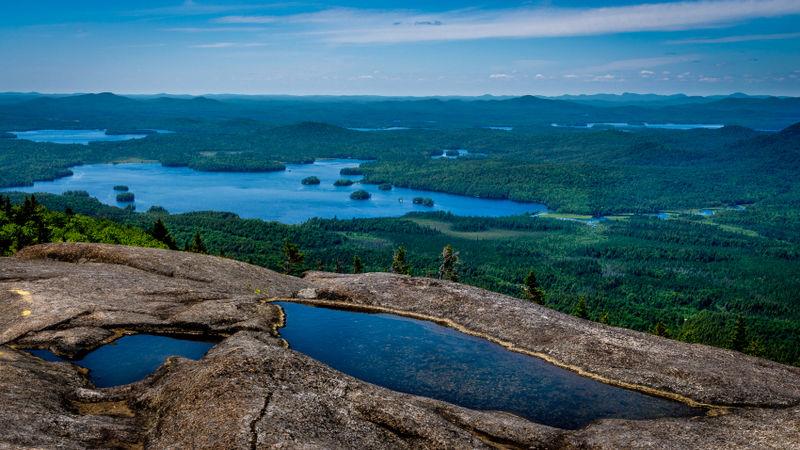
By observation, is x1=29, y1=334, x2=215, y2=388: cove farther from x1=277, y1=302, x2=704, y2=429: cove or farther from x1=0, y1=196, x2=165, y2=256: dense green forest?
x1=0, y1=196, x2=165, y2=256: dense green forest

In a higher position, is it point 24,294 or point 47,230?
point 24,294

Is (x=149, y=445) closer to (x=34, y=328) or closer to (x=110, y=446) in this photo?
(x=110, y=446)

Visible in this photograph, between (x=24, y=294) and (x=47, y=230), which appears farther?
(x=47, y=230)

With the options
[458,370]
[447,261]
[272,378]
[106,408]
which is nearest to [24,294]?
[106,408]

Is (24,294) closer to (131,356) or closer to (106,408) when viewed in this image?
(131,356)

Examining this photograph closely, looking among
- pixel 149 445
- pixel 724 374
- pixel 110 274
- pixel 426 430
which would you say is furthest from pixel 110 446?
pixel 724 374

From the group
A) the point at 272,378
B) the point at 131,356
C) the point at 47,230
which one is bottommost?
the point at 131,356

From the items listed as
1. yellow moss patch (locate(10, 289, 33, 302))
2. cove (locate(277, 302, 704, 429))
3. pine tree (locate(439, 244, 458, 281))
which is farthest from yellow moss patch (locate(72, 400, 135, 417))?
pine tree (locate(439, 244, 458, 281))
